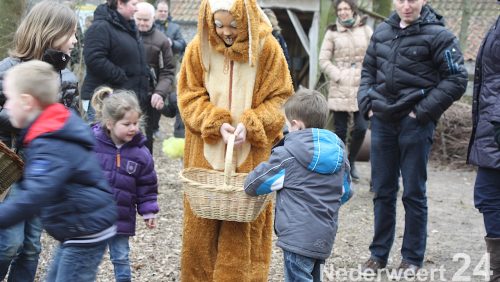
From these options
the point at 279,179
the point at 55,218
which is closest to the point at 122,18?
the point at 279,179

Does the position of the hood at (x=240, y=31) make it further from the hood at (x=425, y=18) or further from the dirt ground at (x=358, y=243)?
the dirt ground at (x=358, y=243)

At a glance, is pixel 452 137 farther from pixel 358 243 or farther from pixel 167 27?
pixel 358 243

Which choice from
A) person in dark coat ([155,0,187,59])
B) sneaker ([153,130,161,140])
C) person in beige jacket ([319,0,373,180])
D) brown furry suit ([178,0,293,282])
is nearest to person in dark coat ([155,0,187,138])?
person in dark coat ([155,0,187,59])

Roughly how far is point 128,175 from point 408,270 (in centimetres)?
234

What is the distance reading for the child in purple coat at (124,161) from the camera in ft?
14.5

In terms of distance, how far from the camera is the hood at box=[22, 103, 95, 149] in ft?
10.8

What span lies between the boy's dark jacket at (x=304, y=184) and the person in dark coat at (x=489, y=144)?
1194mm

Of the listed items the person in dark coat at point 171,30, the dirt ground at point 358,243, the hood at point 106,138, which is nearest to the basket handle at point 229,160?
the hood at point 106,138

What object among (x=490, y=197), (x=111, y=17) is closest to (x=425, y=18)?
(x=490, y=197)

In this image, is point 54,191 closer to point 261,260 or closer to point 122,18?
point 261,260

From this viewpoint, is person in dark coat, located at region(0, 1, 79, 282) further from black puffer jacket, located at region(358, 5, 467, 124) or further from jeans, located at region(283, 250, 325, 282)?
black puffer jacket, located at region(358, 5, 467, 124)

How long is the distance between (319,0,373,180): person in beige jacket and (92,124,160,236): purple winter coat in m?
4.54

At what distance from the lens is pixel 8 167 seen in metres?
3.86

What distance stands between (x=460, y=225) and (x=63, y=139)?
5.20 metres
